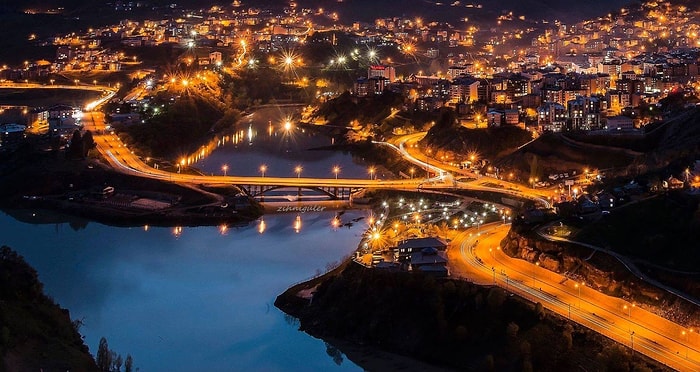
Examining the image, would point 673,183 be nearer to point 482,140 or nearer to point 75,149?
point 482,140

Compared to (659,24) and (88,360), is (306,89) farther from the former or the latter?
(88,360)

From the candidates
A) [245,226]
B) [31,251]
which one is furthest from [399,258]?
[31,251]

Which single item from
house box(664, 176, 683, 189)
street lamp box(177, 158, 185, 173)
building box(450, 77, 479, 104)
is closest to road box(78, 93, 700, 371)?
house box(664, 176, 683, 189)

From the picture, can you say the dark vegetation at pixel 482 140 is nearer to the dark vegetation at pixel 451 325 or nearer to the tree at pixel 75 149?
Result: the tree at pixel 75 149

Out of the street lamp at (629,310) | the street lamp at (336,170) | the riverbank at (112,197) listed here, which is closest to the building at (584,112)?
the street lamp at (336,170)

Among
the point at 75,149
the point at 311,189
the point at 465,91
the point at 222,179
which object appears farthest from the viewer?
the point at 465,91

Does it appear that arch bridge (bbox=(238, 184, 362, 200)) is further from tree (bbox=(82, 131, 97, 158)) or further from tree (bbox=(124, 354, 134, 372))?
tree (bbox=(124, 354, 134, 372))

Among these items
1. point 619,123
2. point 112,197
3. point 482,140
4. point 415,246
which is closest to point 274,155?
point 482,140
